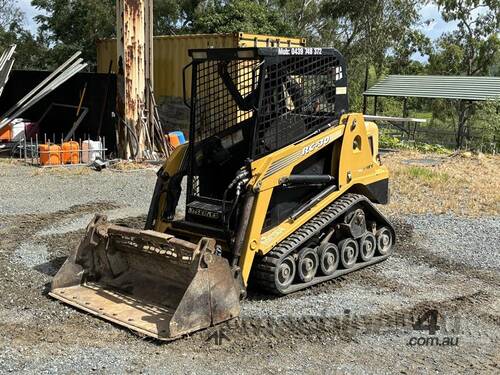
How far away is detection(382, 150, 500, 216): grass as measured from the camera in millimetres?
10421

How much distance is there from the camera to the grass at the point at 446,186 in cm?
1042

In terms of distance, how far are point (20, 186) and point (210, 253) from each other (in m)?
7.77

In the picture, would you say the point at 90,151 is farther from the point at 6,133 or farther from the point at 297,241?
the point at 297,241

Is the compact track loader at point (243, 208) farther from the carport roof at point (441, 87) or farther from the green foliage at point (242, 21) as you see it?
the green foliage at point (242, 21)

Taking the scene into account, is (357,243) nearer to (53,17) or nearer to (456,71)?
(53,17)

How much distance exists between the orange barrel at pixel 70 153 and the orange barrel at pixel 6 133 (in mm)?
2954

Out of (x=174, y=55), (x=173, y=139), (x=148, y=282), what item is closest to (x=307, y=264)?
(x=148, y=282)

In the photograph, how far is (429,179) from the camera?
12.7 meters

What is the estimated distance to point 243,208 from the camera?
574 centimetres

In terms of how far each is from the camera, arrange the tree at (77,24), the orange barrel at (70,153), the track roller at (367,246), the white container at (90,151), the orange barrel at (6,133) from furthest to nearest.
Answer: the tree at (77,24), the orange barrel at (6,133), the white container at (90,151), the orange barrel at (70,153), the track roller at (367,246)

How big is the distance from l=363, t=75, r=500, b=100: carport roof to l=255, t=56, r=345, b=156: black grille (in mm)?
15717

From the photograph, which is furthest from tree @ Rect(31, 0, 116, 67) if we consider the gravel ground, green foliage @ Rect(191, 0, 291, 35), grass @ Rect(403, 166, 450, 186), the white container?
the gravel ground

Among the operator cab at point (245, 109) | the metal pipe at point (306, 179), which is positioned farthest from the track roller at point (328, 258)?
the operator cab at point (245, 109)

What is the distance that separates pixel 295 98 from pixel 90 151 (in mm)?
9230
